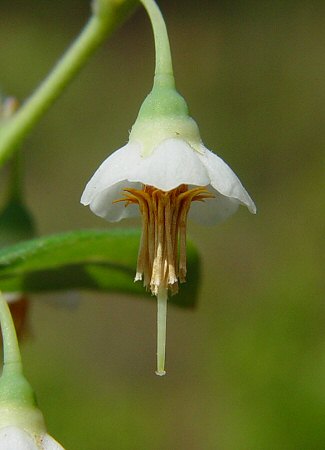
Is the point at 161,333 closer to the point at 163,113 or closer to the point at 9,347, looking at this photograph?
the point at 9,347

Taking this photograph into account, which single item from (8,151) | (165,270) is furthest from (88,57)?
(165,270)

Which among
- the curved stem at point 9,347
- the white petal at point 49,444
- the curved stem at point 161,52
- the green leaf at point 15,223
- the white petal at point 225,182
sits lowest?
the white petal at point 49,444

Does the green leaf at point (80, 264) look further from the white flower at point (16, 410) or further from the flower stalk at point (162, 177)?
the white flower at point (16, 410)

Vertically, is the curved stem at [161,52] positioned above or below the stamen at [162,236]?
above

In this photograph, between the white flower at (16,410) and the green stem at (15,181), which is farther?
the green stem at (15,181)

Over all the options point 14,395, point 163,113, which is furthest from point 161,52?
point 14,395

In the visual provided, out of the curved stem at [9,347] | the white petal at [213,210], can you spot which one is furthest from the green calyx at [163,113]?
the curved stem at [9,347]
